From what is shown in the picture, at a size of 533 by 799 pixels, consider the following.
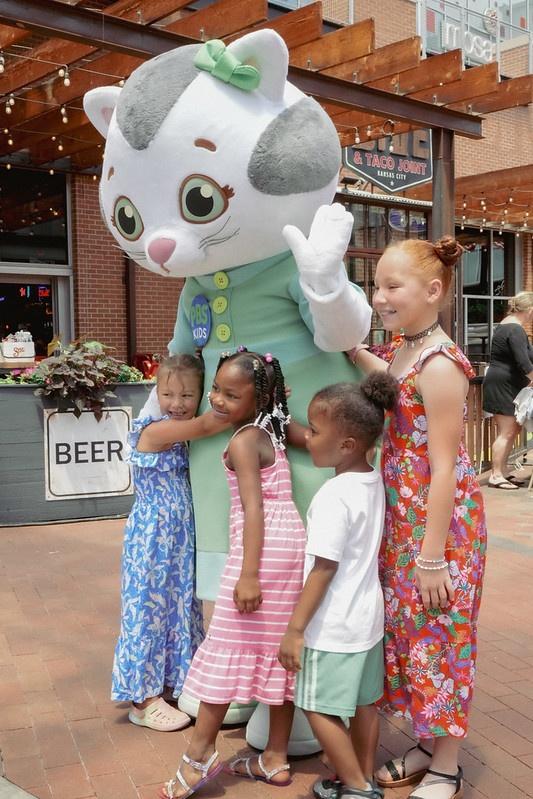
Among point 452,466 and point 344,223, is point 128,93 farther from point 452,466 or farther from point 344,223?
point 452,466

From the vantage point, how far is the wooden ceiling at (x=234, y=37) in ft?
23.9

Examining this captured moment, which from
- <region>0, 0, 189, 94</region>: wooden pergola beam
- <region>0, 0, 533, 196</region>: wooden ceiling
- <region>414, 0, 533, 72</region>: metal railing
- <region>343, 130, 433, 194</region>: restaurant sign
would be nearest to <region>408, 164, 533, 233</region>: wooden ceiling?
<region>343, 130, 433, 194</region>: restaurant sign

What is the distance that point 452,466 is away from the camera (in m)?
2.33

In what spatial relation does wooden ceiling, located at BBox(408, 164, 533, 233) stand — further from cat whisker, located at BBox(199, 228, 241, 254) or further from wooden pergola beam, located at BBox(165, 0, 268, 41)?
cat whisker, located at BBox(199, 228, 241, 254)

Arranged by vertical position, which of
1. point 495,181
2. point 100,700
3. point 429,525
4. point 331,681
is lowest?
point 100,700

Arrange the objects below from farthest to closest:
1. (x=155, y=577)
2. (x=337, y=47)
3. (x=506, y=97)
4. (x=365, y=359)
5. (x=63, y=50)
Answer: (x=506, y=97) → (x=337, y=47) → (x=63, y=50) → (x=155, y=577) → (x=365, y=359)

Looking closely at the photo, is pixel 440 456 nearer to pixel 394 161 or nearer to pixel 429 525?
pixel 429 525

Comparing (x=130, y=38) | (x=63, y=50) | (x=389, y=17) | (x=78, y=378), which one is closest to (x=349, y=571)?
(x=78, y=378)

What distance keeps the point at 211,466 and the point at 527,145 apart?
18646mm

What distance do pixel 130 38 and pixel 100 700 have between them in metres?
5.50

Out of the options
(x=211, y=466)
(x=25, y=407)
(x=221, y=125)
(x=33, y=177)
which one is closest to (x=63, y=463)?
(x=25, y=407)

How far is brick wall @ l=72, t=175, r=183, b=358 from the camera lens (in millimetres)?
11969

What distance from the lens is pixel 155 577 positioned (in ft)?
10.2

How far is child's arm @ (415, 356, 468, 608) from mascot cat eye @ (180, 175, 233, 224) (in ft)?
2.74
